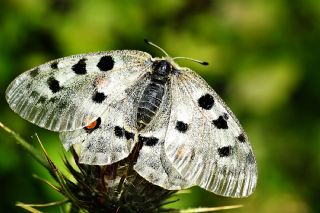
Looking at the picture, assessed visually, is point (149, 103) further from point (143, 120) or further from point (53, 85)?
point (53, 85)

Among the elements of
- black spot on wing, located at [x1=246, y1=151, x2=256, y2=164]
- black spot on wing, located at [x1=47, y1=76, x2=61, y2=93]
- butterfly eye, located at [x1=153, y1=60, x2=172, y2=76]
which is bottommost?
black spot on wing, located at [x1=246, y1=151, x2=256, y2=164]

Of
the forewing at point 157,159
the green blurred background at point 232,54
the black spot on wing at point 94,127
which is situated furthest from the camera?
the green blurred background at point 232,54

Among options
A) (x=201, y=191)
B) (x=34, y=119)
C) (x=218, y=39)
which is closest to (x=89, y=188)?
(x=34, y=119)

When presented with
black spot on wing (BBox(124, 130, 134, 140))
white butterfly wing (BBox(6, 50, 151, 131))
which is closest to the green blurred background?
white butterfly wing (BBox(6, 50, 151, 131))

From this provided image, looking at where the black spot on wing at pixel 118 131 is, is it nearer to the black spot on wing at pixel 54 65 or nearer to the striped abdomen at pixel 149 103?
the striped abdomen at pixel 149 103

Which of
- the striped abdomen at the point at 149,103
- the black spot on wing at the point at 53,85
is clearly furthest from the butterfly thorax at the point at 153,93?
the black spot on wing at the point at 53,85

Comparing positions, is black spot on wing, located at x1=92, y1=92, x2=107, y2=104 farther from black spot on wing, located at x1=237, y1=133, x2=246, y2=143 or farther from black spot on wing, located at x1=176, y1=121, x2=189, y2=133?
black spot on wing, located at x1=237, y1=133, x2=246, y2=143

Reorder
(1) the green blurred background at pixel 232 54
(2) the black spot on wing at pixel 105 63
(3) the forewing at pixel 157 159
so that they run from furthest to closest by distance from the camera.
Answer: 1. (1) the green blurred background at pixel 232 54
2. (2) the black spot on wing at pixel 105 63
3. (3) the forewing at pixel 157 159
